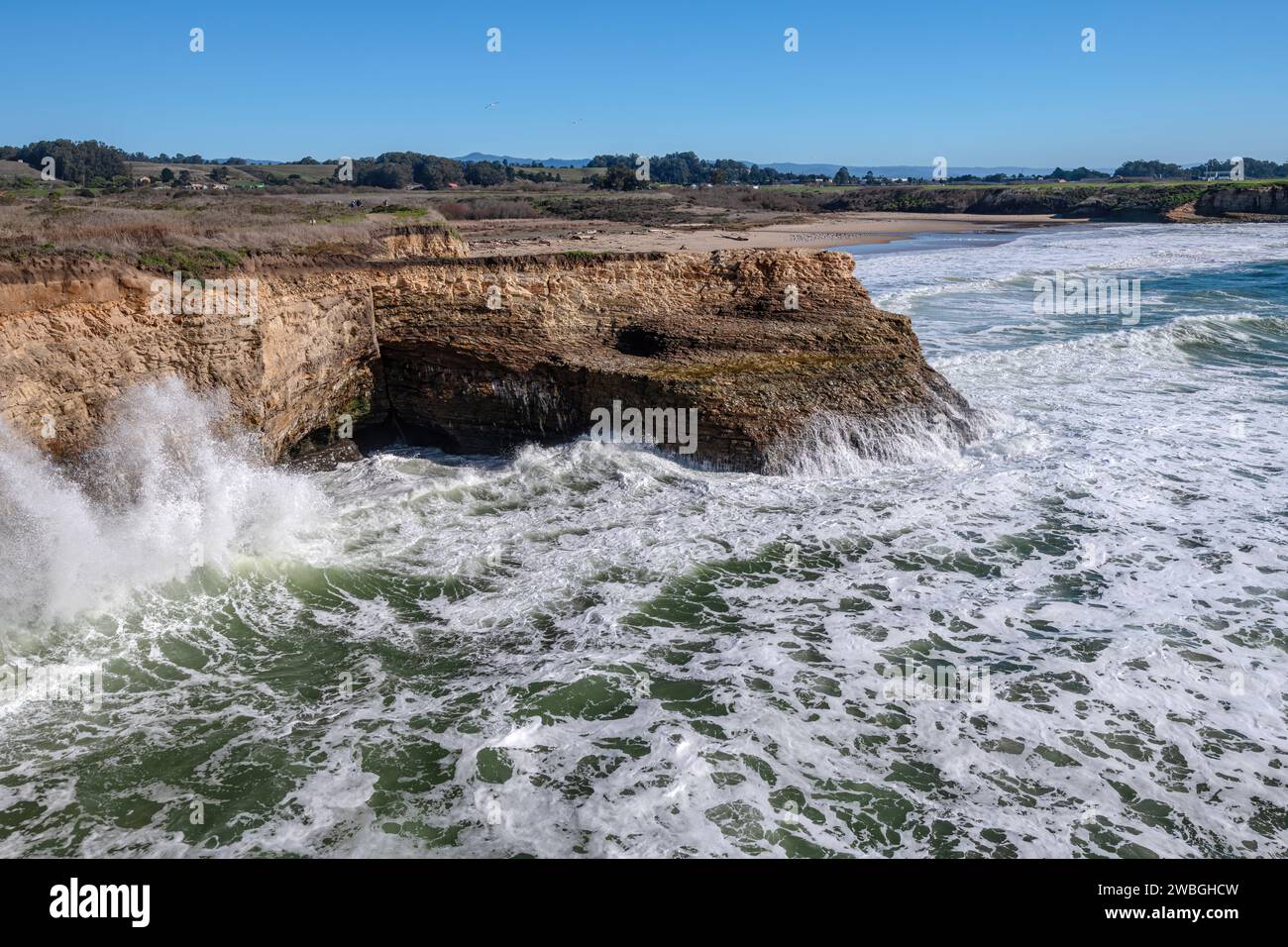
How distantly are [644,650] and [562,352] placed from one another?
6.59m

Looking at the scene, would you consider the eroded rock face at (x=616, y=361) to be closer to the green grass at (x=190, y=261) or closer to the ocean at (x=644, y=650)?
the ocean at (x=644, y=650)

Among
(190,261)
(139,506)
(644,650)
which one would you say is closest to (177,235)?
(190,261)

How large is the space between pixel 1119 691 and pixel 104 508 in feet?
33.6

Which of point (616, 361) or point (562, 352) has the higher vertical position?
point (562, 352)

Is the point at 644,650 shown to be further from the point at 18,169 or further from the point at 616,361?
the point at 18,169

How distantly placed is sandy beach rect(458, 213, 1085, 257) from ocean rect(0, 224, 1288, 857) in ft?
21.9

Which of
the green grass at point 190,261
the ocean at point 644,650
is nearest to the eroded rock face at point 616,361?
the ocean at point 644,650

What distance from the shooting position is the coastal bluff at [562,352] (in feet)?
39.4

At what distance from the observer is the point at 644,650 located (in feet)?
25.5

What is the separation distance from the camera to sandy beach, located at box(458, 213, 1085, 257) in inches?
793

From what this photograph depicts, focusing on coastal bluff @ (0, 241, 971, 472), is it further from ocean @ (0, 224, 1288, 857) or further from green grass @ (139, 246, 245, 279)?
ocean @ (0, 224, 1288, 857)

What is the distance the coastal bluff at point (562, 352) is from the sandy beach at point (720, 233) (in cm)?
184

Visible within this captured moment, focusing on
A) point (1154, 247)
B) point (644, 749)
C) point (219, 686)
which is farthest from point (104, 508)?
point (1154, 247)

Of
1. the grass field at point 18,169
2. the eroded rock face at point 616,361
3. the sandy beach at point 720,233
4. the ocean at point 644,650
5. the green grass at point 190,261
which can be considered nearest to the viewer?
the ocean at point 644,650
